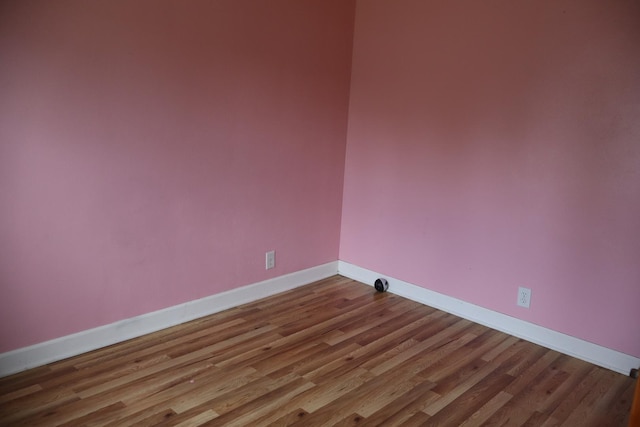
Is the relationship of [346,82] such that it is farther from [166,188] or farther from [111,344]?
[111,344]

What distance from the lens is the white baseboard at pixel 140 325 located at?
91.9 inches

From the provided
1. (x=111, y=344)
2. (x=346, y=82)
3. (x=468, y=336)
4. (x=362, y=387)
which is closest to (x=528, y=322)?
(x=468, y=336)

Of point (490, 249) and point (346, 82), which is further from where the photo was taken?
point (346, 82)

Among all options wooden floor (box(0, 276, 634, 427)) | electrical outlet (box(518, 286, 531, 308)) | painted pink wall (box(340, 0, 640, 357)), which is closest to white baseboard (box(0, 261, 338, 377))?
wooden floor (box(0, 276, 634, 427))

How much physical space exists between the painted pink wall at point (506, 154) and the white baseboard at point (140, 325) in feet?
2.44

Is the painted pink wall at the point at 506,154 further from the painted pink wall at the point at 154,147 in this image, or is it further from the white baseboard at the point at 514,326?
the painted pink wall at the point at 154,147

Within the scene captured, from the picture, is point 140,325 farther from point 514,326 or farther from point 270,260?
point 514,326

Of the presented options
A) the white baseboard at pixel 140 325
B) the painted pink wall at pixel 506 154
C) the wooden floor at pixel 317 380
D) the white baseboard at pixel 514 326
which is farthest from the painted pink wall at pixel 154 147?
the white baseboard at pixel 514 326

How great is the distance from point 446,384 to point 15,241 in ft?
6.99

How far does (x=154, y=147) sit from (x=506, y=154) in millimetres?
2007

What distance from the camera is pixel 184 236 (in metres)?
2.86

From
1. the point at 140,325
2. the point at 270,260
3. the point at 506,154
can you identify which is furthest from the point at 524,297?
the point at 140,325

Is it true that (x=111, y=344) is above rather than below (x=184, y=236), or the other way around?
below

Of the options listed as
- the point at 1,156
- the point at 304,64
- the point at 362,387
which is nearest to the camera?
the point at 1,156
